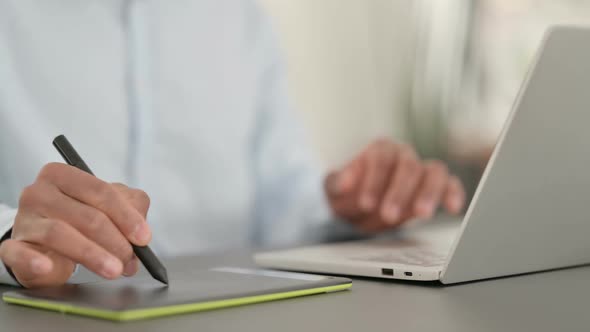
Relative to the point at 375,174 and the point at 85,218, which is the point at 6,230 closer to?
the point at 85,218

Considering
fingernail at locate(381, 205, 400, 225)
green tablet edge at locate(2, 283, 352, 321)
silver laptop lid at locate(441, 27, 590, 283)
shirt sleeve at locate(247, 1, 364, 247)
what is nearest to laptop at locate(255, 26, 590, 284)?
silver laptop lid at locate(441, 27, 590, 283)

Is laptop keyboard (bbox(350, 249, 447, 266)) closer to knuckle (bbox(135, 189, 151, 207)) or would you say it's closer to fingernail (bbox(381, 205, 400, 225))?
knuckle (bbox(135, 189, 151, 207))

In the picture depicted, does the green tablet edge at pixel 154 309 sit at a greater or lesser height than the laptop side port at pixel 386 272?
greater

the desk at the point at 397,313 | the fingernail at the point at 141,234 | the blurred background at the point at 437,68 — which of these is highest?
the blurred background at the point at 437,68

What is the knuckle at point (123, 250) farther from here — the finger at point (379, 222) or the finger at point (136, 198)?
the finger at point (379, 222)

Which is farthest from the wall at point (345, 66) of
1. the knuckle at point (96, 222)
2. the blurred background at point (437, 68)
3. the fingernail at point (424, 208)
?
the knuckle at point (96, 222)

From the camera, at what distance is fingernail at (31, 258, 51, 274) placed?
0.62m

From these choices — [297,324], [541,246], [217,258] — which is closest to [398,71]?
[217,258]

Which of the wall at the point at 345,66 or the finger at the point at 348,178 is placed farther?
the wall at the point at 345,66

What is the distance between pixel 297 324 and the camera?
20.0 inches

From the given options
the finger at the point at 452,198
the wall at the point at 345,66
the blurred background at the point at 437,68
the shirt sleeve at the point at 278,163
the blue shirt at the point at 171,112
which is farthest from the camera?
the blurred background at the point at 437,68

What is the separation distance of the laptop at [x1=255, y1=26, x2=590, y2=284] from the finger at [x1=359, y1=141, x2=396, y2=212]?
50 centimetres

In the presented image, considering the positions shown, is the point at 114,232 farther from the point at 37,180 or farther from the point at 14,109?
the point at 14,109

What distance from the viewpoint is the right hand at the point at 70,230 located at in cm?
62
